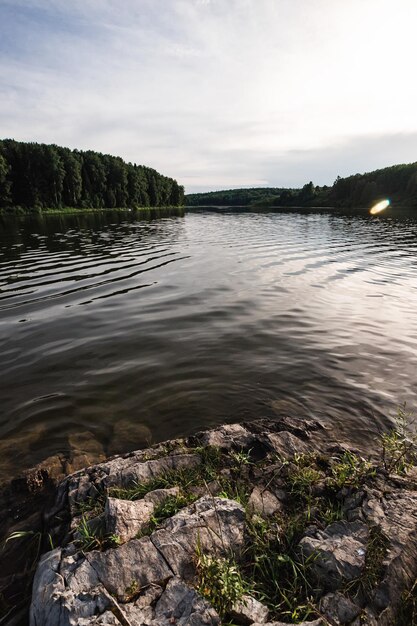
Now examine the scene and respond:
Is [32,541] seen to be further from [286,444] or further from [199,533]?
[286,444]

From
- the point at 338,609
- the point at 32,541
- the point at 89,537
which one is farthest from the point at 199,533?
the point at 32,541

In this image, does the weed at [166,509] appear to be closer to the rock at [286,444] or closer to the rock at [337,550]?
the rock at [337,550]

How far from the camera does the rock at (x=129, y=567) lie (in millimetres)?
2992

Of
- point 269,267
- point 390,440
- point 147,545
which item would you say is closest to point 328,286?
point 269,267

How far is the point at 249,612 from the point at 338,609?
84 centimetres

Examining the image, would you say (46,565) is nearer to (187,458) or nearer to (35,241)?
(187,458)

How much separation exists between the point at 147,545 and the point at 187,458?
5.24 ft

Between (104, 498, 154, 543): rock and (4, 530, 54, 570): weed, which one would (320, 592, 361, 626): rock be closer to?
(104, 498, 154, 543): rock

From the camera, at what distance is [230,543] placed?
3.47 metres

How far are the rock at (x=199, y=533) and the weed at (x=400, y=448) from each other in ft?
8.25

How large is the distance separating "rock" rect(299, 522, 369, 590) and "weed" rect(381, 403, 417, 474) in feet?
4.60

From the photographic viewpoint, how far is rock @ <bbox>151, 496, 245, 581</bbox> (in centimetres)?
324

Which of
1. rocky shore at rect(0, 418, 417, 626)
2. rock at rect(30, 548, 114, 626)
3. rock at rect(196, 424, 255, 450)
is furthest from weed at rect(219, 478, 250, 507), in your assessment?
rock at rect(30, 548, 114, 626)

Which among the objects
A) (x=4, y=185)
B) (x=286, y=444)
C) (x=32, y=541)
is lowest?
(x=32, y=541)
